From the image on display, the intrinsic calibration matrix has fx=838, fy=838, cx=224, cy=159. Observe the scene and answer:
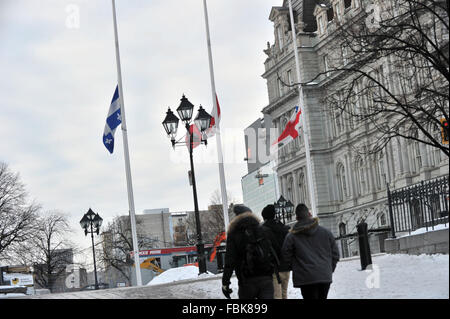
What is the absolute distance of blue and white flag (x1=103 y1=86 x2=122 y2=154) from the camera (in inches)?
1201

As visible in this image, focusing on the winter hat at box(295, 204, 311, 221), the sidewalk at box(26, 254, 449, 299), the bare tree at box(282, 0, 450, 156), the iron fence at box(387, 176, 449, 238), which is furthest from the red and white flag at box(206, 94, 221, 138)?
the winter hat at box(295, 204, 311, 221)

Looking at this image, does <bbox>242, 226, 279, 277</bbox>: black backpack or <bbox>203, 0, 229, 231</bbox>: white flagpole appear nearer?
<bbox>242, 226, 279, 277</bbox>: black backpack

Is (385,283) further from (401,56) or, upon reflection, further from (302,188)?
(302,188)

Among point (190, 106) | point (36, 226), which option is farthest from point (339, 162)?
point (190, 106)

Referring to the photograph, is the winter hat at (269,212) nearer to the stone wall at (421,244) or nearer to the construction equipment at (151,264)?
the stone wall at (421,244)

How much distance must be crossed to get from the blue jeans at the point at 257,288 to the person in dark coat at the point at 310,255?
67 centimetres

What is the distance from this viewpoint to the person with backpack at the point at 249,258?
10664 mm

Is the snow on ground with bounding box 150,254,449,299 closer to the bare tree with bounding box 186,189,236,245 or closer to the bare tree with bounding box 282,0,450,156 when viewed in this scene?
the bare tree with bounding box 282,0,450,156

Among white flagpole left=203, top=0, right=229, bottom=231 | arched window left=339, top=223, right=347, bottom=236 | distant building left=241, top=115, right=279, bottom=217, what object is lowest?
arched window left=339, top=223, right=347, bottom=236

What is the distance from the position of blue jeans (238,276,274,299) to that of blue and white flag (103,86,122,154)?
20249 mm

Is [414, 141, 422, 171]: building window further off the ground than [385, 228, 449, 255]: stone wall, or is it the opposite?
[414, 141, 422, 171]: building window

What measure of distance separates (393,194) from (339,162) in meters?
53.8

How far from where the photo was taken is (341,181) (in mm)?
74938
